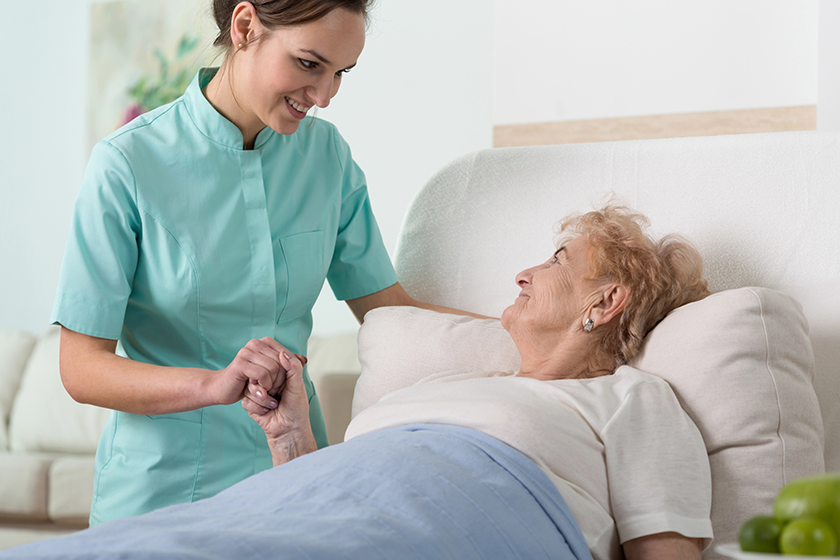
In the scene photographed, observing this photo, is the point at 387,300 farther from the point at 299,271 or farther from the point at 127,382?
the point at 127,382

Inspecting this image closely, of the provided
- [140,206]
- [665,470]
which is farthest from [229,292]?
[665,470]

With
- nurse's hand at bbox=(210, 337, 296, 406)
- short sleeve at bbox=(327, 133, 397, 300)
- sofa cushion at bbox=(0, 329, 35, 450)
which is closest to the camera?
nurse's hand at bbox=(210, 337, 296, 406)

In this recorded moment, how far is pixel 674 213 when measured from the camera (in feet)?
4.70

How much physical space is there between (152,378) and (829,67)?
1.51m

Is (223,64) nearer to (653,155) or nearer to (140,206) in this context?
(140,206)

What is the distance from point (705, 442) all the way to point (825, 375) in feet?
1.00

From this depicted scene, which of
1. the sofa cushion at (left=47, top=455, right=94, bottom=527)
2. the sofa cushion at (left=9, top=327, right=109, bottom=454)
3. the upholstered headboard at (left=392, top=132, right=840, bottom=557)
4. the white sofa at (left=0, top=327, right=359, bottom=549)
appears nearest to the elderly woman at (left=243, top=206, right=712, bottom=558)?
the upholstered headboard at (left=392, top=132, right=840, bottom=557)

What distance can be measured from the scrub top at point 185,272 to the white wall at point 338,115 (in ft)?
5.35

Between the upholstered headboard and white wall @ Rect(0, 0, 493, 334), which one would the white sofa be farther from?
the upholstered headboard

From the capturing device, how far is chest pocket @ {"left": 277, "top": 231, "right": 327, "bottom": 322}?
141cm

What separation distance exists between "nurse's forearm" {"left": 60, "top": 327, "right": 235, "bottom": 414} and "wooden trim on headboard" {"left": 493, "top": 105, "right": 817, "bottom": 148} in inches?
55.2

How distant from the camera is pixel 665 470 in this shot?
0.99 m

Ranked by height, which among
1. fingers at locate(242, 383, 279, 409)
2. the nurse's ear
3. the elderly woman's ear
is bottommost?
fingers at locate(242, 383, 279, 409)

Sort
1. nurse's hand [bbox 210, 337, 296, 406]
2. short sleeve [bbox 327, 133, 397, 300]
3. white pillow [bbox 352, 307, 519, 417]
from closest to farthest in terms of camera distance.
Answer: nurse's hand [bbox 210, 337, 296, 406] < white pillow [bbox 352, 307, 519, 417] < short sleeve [bbox 327, 133, 397, 300]
